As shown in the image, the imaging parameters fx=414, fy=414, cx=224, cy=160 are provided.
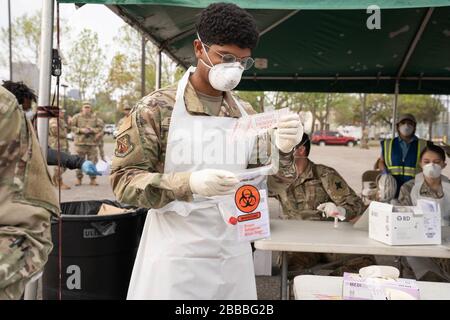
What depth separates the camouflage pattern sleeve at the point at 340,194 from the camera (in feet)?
10.6

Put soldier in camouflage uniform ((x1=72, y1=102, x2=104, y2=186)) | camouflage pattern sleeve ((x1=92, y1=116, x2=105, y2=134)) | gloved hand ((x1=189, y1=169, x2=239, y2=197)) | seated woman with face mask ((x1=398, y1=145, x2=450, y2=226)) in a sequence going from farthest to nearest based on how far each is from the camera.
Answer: camouflage pattern sleeve ((x1=92, y1=116, x2=105, y2=134)) → soldier in camouflage uniform ((x1=72, y1=102, x2=104, y2=186)) → seated woman with face mask ((x1=398, y1=145, x2=450, y2=226)) → gloved hand ((x1=189, y1=169, x2=239, y2=197))

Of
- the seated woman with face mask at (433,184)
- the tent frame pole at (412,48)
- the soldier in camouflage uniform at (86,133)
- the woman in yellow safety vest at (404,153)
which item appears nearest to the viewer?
the seated woman with face mask at (433,184)

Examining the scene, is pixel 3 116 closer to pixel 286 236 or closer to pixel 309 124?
pixel 309 124

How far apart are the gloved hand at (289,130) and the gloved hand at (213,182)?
0.24 m

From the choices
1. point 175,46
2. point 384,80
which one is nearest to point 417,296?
point 175,46

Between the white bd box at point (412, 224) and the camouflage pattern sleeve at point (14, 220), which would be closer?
the camouflage pattern sleeve at point (14, 220)

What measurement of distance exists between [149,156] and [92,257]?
136 cm

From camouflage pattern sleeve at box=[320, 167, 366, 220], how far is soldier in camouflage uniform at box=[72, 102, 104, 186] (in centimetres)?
588

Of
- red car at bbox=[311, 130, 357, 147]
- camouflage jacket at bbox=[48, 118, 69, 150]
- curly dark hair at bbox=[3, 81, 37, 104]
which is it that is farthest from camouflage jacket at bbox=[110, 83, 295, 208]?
red car at bbox=[311, 130, 357, 147]

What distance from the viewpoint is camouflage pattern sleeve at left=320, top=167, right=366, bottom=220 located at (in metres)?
3.24

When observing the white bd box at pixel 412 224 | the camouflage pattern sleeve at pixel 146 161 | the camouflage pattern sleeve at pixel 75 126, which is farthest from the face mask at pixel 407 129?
the camouflage pattern sleeve at pixel 75 126

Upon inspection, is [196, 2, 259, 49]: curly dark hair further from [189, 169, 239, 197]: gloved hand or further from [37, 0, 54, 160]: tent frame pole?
[37, 0, 54, 160]: tent frame pole

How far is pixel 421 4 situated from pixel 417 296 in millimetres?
1388

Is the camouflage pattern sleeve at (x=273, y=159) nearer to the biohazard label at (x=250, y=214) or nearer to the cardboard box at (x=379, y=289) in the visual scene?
the biohazard label at (x=250, y=214)
